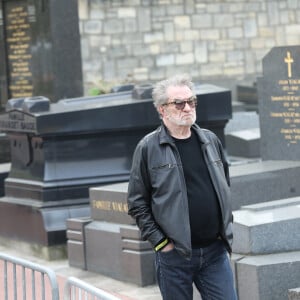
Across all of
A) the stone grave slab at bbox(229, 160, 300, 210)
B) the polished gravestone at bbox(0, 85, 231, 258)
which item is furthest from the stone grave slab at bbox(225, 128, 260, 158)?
the stone grave slab at bbox(229, 160, 300, 210)

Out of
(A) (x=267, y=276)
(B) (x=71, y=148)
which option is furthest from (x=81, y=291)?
(B) (x=71, y=148)

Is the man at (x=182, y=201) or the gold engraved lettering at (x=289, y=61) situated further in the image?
the gold engraved lettering at (x=289, y=61)

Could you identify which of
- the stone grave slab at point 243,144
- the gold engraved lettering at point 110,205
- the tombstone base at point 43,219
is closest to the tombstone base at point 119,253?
the gold engraved lettering at point 110,205

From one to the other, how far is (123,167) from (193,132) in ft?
18.2

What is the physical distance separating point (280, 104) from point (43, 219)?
2.63m

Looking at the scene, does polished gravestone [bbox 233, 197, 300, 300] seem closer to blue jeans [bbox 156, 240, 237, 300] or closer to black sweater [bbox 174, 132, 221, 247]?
blue jeans [bbox 156, 240, 237, 300]

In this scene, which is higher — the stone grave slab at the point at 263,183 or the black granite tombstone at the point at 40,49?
the black granite tombstone at the point at 40,49

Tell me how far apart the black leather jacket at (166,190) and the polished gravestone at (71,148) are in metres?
5.18

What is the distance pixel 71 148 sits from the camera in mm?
11422

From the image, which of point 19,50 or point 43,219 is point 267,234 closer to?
point 43,219

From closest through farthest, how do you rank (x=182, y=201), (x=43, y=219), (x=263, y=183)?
(x=182, y=201) < (x=263, y=183) < (x=43, y=219)

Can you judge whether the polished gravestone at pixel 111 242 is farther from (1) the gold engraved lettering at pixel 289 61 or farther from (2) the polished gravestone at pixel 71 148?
(1) the gold engraved lettering at pixel 289 61

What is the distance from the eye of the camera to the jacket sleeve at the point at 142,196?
5973 millimetres

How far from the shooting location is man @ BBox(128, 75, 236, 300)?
589cm
